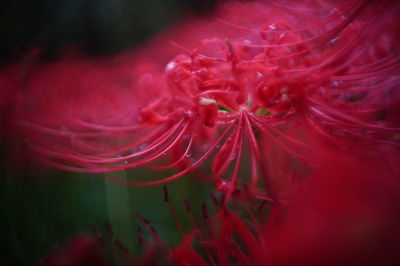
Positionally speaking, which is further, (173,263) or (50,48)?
(50,48)

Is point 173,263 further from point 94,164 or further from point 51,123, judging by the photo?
point 51,123

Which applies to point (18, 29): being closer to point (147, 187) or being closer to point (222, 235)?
point (147, 187)

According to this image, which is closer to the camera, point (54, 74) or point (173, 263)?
point (173, 263)

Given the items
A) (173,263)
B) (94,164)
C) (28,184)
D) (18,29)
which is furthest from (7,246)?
(18,29)

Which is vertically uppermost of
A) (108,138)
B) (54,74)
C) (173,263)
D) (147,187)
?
(54,74)

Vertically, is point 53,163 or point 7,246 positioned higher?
point 53,163

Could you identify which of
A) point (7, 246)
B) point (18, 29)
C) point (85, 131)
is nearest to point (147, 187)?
point (85, 131)
